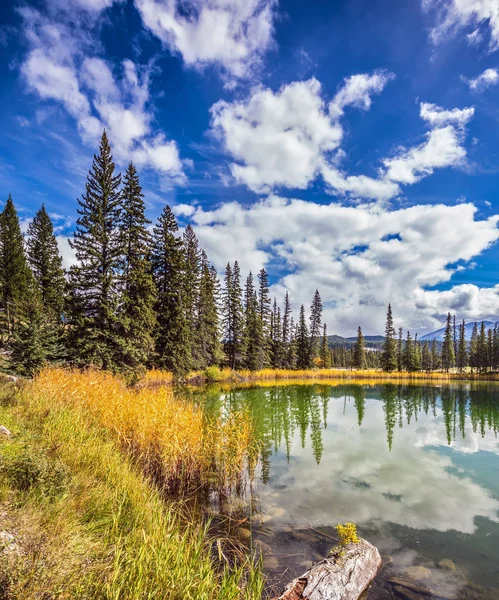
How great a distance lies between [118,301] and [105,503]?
19.1 metres

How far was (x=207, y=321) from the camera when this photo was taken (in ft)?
152

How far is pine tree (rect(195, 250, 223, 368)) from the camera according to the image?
42.6 m

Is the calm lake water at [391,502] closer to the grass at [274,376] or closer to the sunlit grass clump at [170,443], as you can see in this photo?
the sunlit grass clump at [170,443]

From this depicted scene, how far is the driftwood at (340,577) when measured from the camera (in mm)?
4113

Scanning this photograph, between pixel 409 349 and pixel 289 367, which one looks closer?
pixel 289 367

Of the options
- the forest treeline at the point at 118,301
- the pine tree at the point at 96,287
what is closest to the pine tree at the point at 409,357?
the forest treeline at the point at 118,301

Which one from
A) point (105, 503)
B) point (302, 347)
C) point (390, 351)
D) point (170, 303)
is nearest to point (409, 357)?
point (390, 351)

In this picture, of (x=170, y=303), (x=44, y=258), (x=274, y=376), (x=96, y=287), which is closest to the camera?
(x=96, y=287)

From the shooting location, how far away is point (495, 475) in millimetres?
10695

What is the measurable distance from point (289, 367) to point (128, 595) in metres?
64.8

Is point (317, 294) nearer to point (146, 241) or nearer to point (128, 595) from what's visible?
point (146, 241)

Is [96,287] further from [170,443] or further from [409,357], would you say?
[409,357]

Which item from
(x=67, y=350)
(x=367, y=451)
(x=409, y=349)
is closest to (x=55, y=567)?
(x=367, y=451)

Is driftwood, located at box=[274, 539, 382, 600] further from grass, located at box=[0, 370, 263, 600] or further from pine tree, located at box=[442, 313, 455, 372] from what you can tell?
pine tree, located at box=[442, 313, 455, 372]
